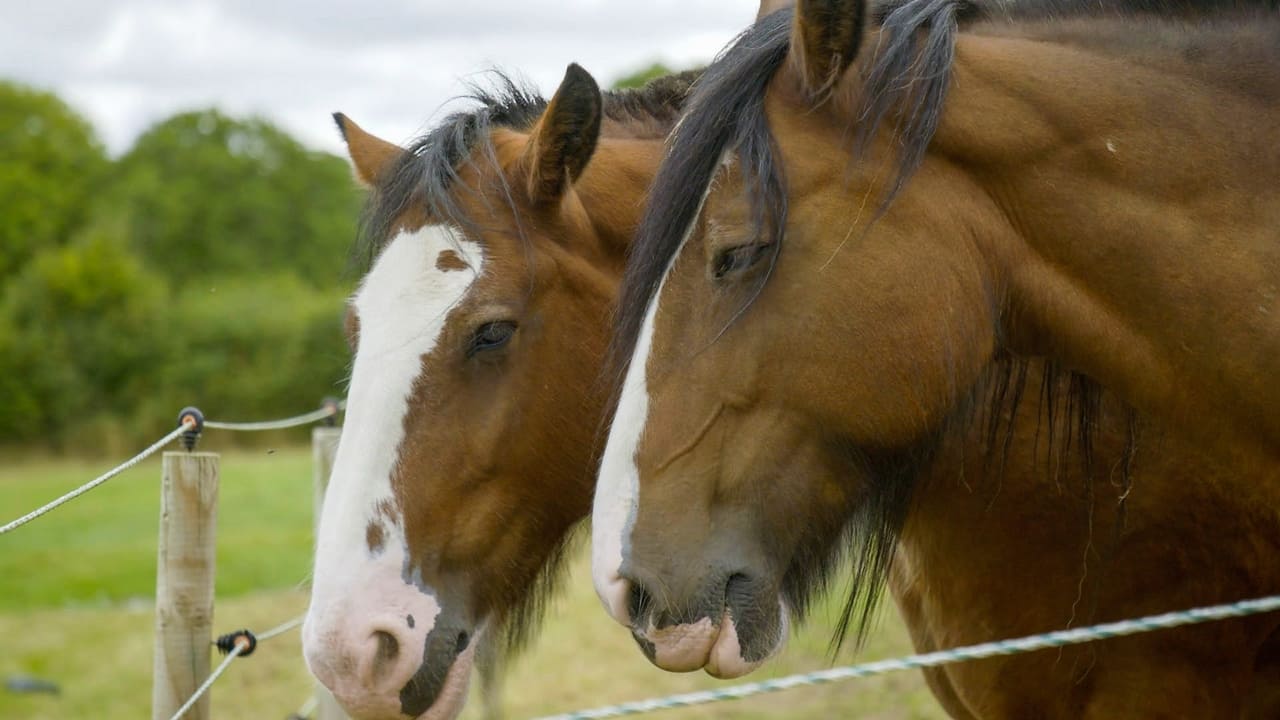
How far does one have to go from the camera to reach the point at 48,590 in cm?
1190

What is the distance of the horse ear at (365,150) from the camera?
375 centimetres

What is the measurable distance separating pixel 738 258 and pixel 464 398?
37.7 inches

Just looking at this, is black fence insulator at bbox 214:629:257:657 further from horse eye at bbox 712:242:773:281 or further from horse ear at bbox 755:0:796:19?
horse ear at bbox 755:0:796:19

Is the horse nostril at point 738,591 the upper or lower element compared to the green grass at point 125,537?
upper

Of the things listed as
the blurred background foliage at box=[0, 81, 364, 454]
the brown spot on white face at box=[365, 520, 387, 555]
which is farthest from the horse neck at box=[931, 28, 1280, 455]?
the blurred background foliage at box=[0, 81, 364, 454]

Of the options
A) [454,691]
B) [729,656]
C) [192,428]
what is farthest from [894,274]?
[192,428]

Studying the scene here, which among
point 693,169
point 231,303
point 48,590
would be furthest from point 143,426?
point 693,169

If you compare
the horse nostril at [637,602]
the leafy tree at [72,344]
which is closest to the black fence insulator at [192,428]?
the horse nostril at [637,602]

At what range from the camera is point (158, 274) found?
36.1 meters

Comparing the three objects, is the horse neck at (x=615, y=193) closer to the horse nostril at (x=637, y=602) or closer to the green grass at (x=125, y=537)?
the horse nostril at (x=637, y=602)

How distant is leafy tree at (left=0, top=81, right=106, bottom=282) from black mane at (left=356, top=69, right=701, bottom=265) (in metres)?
35.9

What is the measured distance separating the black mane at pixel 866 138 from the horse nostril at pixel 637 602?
1.15 feet

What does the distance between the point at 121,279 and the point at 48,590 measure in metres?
19.8

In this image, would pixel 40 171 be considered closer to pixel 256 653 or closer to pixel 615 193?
pixel 256 653
